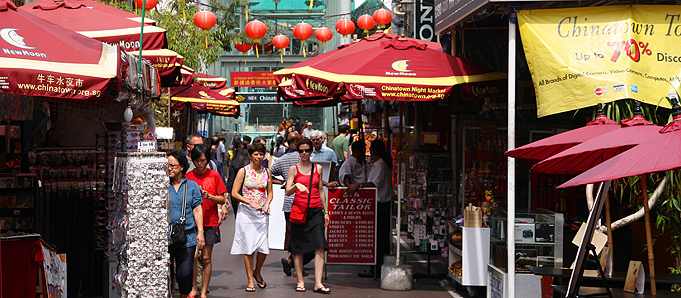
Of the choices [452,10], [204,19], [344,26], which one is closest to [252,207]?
[452,10]

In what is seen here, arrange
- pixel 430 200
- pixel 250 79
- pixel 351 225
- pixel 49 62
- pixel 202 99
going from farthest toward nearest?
pixel 250 79
pixel 202 99
pixel 430 200
pixel 351 225
pixel 49 62

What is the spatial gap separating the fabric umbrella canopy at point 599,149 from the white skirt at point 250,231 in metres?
3.99

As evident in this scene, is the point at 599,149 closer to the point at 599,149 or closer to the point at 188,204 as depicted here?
the point at 599,149

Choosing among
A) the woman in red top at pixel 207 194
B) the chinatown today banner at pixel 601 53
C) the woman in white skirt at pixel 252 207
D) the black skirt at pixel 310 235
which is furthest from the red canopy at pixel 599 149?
the woman in white skirt at pixel 252 207

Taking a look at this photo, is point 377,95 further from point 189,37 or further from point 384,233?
point 189,37

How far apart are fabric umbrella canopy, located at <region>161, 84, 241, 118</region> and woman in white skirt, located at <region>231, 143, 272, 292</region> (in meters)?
6.50

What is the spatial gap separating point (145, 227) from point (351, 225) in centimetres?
382

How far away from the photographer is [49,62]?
17.1 feet

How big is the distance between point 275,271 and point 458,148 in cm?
346

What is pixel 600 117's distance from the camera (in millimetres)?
6219

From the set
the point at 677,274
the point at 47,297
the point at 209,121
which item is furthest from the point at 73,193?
the point at 209,121

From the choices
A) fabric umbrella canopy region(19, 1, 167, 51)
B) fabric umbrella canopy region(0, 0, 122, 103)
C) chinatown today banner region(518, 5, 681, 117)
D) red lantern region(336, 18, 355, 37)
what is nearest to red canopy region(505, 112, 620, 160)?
chinatown today banner region(518, 5, 681, 117)

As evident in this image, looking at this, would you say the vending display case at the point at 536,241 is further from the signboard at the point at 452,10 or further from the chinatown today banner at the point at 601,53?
the signboard at the point at 452,10

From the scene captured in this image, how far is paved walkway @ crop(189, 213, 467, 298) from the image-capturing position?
8609 millimetres
